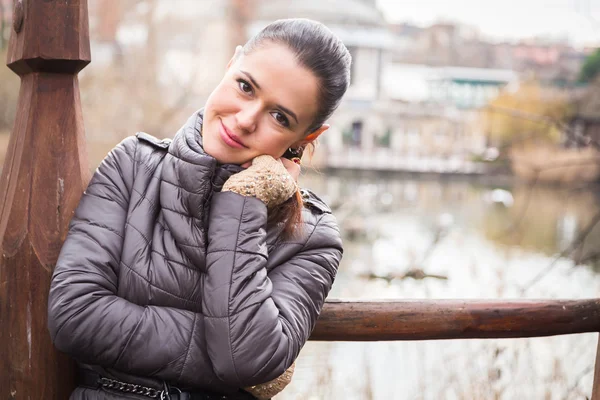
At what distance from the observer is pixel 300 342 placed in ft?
3.60

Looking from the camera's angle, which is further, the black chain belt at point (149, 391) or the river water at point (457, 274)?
the river water at point (457, 274)

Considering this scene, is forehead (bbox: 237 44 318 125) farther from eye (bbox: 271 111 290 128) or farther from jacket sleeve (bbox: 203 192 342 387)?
jacket sleeve (bbox: 203 192 342 387)

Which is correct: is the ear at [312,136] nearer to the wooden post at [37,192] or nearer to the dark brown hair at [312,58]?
the dark brown hair at [312,58]

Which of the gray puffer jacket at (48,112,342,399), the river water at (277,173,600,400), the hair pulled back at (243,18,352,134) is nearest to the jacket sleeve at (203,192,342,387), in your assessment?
the gray puffer jacket at (48,112,342,399)

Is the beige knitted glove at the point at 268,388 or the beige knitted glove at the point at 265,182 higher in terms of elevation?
the beige knitted glove at the point at 265,182

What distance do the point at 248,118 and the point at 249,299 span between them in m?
0.33

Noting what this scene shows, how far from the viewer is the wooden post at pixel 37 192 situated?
42.3 inches

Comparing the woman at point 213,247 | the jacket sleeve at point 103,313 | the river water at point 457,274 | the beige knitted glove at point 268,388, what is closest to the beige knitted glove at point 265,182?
the woman at point 213,247

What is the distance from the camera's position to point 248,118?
1.12 m

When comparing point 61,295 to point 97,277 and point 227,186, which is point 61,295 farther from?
point 227,186

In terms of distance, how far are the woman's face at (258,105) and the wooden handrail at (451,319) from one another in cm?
49

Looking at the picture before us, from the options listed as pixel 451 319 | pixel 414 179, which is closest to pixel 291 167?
pixel 451 319

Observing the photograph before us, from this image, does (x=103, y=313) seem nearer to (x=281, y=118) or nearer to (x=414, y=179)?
(x=281, y=118)

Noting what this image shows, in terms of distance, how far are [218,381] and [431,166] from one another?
23.8m
